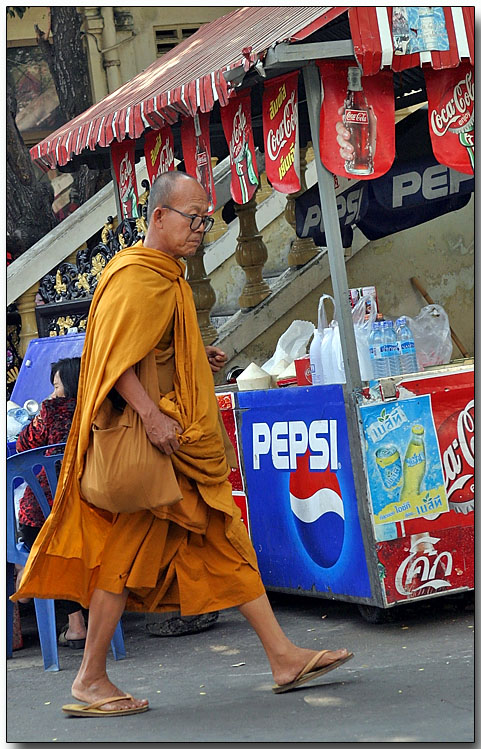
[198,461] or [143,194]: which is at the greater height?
[143,194]

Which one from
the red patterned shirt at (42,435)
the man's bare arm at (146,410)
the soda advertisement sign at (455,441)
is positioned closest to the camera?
the man's bare arm at (146,410)

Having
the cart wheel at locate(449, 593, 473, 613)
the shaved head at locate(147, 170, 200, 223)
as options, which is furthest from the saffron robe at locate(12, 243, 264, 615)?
the cart wheel at locate(449, 593, 473, 613)

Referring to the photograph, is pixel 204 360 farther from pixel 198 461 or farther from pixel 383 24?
pixel 383 24

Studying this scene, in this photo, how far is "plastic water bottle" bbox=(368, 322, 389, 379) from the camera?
16.8ft

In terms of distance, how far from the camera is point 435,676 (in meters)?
4.15

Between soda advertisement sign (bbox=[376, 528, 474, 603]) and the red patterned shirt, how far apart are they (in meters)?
1.62

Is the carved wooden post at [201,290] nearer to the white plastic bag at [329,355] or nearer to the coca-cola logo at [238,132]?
the coca-cola logo at [238,132]

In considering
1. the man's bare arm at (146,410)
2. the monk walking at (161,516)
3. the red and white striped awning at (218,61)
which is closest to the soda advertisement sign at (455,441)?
the monk walking at (161,516)

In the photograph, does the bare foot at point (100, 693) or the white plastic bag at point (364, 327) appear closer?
the bare foot at point (100, 693)

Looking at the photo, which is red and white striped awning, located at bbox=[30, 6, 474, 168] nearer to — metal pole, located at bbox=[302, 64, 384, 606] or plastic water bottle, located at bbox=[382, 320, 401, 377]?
metal pole, located at bbox=[302, 64, 384, 606]

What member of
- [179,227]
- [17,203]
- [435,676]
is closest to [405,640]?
[435,676]

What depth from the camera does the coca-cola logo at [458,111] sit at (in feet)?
15.5

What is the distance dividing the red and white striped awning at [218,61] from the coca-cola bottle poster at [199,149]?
22cm

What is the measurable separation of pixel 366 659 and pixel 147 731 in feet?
3.76
